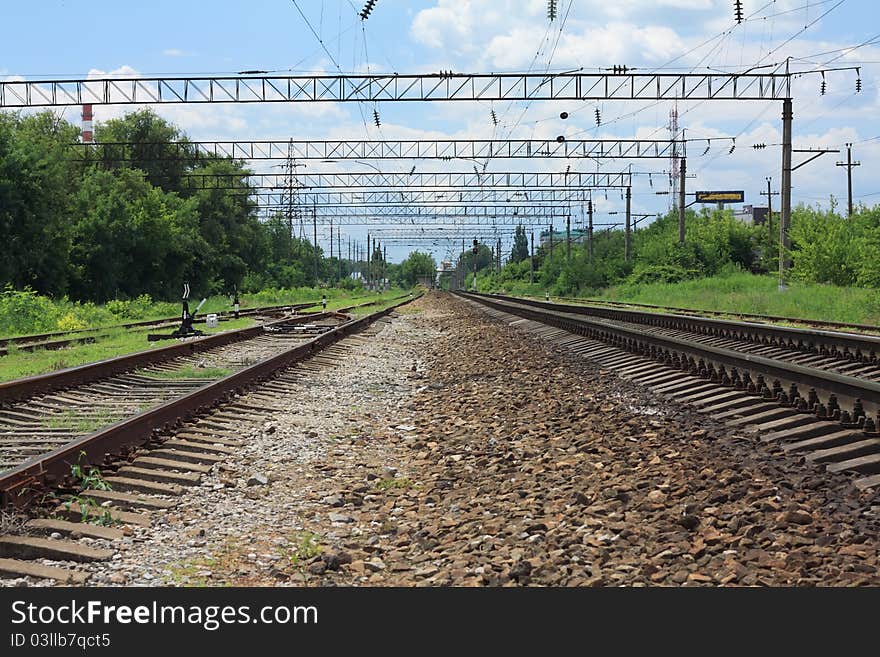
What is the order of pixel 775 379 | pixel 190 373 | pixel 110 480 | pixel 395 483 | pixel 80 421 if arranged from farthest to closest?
1. pixel 190 373
2. pixel 775 379
3. pixel 80 421
4. pixel 395 483
5. pixel 110 480

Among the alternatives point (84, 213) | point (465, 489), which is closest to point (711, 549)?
point (465, 489)

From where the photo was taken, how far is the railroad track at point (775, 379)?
6625mm

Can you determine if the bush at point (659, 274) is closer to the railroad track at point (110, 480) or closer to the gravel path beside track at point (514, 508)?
the gravel path beside track at point (514, 508)

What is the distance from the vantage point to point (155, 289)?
5716 cm

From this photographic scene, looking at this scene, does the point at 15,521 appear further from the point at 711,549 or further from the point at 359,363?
the point at 359,363

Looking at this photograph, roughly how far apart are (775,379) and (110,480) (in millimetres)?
5891

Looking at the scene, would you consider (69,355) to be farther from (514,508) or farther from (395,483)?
(514,508)

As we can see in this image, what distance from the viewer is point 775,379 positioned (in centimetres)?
878

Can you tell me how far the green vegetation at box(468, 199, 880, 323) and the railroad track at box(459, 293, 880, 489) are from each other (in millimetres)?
8914

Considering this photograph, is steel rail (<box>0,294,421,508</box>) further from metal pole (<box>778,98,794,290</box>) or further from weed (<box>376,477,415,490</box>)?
metal pole (<box>778,98,794,290</box>)

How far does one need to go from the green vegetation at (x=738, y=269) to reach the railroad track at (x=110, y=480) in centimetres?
1847

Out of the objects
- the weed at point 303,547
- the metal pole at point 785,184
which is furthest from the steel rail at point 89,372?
the metal pole at point 785,184

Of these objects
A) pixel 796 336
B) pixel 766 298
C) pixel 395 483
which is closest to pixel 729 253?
pixel 766 298

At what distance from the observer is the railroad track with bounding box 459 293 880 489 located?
6625mm
